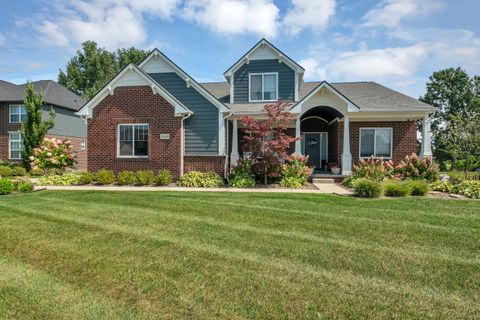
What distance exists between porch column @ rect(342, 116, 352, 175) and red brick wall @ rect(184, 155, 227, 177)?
5.82 m

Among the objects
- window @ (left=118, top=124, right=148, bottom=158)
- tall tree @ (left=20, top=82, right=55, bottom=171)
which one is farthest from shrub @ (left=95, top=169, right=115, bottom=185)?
tall tree @ (left=20, top=82, right=55, bottom=171)

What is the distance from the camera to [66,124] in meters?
29.2

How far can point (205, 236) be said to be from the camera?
5.55 m

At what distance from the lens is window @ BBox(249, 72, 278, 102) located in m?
16.3

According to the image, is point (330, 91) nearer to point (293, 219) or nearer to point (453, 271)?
point (293, 219)

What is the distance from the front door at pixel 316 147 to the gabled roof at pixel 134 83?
25.1 ft

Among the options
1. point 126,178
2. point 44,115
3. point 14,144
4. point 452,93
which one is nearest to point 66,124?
point 44,115

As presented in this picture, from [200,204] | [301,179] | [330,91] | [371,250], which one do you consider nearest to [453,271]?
[371,250]

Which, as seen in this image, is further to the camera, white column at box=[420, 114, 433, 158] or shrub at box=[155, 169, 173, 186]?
white column at box=[420, 114, 433, 158]

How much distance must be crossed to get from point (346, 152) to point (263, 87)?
18.6 ft

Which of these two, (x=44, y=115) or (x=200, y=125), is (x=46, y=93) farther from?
(x=200, y=125)

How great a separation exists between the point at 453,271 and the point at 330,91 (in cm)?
1140

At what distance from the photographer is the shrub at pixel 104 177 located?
1331 centimetres

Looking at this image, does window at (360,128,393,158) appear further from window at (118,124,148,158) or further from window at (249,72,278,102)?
window at (118,124,148,158)
